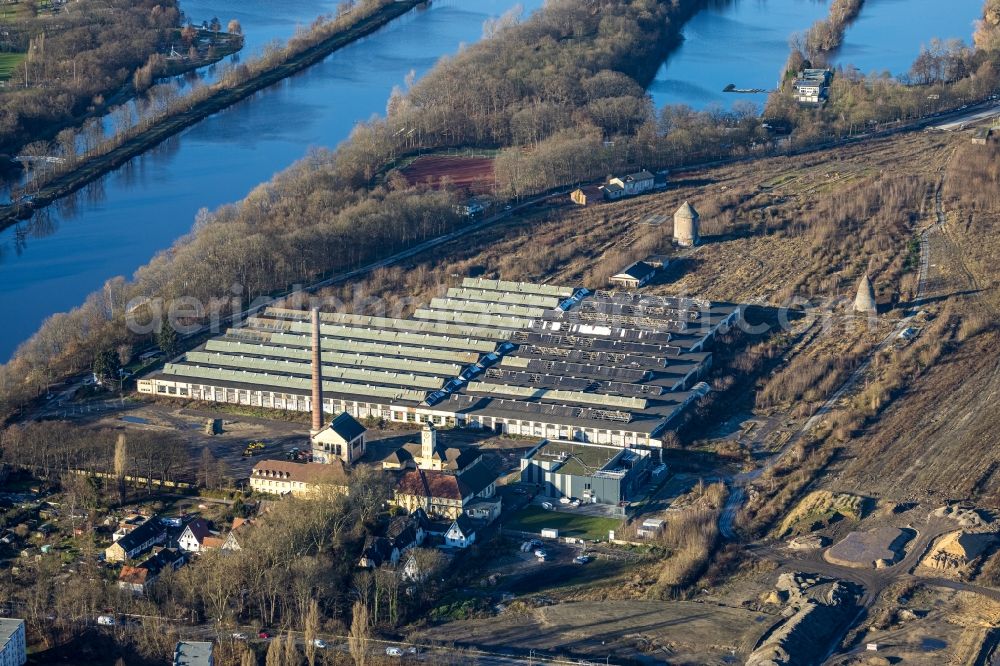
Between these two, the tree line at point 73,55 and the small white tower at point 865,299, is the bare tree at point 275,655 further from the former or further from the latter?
the tree line at point 73,55

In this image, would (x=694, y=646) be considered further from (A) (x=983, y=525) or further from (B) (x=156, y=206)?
(B) (x=156, y=206)

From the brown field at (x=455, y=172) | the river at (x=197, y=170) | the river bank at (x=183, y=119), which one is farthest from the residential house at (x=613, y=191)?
the river bank at (x=183, y=119)

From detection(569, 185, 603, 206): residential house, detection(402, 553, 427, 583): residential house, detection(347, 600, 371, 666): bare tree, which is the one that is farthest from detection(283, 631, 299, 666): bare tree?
detection(569, 185, 603, 206): residential house

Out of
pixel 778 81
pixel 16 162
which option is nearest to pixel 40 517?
pixel 16 162

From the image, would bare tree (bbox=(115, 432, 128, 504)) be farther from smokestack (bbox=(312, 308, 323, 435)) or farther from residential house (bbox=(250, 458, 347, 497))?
smokestack (bbox=(312, 308, 323, 435))

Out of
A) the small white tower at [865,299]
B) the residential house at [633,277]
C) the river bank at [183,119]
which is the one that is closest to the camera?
the small white tower at [865,299]

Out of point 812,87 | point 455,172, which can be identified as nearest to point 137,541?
point 455,172

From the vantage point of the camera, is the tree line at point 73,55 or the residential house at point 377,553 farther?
the tree line at point 73,55
